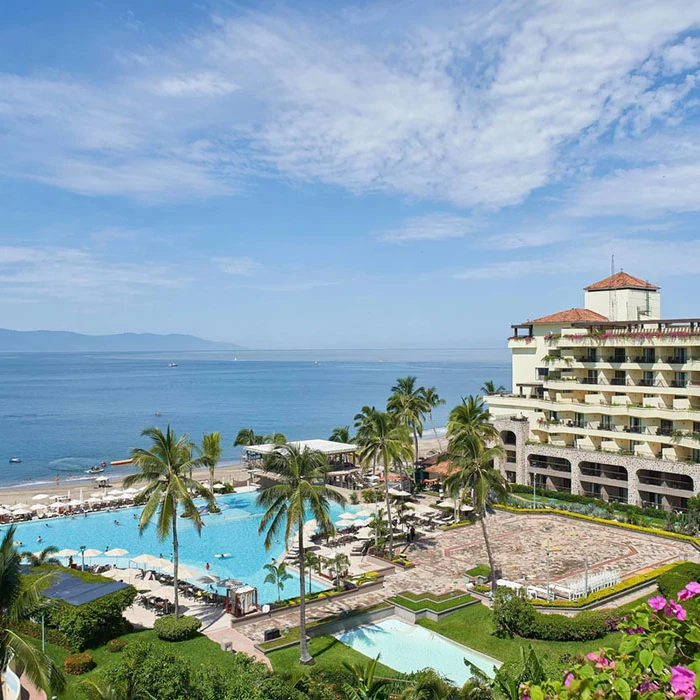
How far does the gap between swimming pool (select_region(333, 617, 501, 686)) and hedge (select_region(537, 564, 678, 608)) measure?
18.6 ft

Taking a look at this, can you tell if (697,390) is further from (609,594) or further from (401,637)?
(401,637)

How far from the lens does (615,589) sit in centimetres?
3192

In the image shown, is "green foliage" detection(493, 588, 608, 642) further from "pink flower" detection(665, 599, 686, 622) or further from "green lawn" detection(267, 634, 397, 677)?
"pink flower" detection(665, 599, 686, 622)

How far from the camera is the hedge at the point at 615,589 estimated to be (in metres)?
30.0

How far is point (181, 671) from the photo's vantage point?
18.0 metres

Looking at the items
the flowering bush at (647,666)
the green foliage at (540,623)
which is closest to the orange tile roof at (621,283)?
the green foliage at (540,623)

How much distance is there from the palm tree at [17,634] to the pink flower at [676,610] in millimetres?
12945

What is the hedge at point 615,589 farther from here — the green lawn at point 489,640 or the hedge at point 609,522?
the hedge at point 609,522

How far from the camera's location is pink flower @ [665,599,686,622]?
631 cm

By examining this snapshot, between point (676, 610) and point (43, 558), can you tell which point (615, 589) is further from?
point (43, 558)

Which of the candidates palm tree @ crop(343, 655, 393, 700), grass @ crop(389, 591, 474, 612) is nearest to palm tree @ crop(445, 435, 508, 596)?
grass @ crop(389, 591, 474, 612)

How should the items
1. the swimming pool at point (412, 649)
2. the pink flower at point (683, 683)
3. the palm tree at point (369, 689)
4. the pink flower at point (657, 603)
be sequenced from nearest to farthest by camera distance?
the pink flower at point (683, 683), the pink flower at point (657, 603), the palm tree at point (369, 689), the swimming pool at point (412, 649)

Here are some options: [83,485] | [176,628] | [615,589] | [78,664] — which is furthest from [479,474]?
[83,485]

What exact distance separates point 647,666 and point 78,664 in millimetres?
24352
